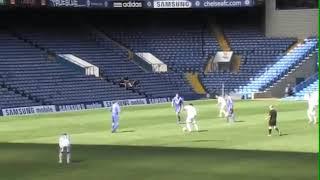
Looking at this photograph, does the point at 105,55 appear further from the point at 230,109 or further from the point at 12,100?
the point at 230,109

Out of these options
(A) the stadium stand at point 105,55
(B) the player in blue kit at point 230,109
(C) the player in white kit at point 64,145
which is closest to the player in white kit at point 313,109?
(B) the player in blue kit at point 230,109

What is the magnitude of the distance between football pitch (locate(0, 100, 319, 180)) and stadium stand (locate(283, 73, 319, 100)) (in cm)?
1943

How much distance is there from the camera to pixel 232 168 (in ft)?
72.9

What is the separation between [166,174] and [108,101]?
38774 millimetres

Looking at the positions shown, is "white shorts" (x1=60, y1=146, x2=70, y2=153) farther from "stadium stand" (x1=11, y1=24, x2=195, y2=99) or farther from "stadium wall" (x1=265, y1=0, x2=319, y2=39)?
"stadium wall" (x1=265, y1=0, x2=319, y2=39)

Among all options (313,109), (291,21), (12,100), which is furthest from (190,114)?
(291,21)

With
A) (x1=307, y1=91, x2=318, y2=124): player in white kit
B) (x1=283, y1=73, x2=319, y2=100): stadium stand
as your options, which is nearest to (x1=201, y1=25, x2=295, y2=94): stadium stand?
(x1=283, y1=73, x2=319, y2=100): stadium stand

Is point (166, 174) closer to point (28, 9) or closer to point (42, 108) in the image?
point (42, 108)

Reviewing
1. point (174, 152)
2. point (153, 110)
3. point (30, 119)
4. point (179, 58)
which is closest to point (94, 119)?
point (30, 119)

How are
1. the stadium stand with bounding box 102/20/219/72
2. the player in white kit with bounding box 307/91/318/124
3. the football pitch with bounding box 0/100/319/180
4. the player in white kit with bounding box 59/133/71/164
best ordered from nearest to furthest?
the football pitch with bounding box 0/100/319/180, the player in white kit with bounding box 59/133/71/164, the player in white kit with bounding box 307/91/318/124, the stadium stand with bounding box 102/20/219/72

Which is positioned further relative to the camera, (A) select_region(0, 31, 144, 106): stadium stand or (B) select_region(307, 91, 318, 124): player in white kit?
(A) select_region(0, 31, 144, 106): stadium stand

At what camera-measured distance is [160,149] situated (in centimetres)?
2808

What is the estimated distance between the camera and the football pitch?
70.4ft

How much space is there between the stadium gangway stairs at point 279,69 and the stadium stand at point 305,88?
2.19 metres
